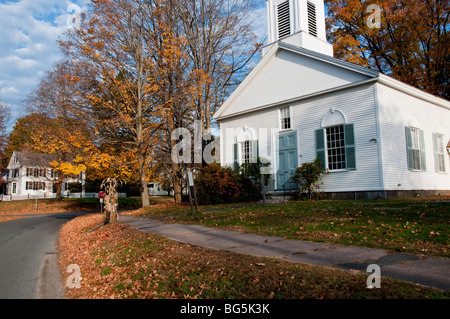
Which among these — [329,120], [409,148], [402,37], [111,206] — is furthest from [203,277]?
[402,37]

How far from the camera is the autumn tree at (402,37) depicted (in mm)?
23094

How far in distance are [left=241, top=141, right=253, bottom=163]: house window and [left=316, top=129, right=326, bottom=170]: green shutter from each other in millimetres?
4444

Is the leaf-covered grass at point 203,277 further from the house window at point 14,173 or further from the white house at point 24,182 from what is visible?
the house window at point 14,173

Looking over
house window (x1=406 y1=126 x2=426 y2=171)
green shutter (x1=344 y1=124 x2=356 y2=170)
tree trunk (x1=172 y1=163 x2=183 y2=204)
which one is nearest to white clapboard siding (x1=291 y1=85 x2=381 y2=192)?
green shutter (x1=344 y1=124 x2=356 y2=170)

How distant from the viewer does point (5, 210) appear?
27.8 meters

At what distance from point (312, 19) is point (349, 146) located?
8581mm

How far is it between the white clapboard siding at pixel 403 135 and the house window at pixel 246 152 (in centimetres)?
736

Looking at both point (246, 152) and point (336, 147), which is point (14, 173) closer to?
point (246, 152)

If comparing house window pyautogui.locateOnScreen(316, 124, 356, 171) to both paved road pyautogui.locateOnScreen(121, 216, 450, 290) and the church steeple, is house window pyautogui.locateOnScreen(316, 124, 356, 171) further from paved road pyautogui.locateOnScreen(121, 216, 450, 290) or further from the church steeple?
paved road pyautogui.locateOnScreen(121, 216, 450, 290)

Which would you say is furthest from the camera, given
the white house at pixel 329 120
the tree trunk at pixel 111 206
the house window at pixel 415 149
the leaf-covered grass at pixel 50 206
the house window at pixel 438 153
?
the leaf-covered grass at pixel 50 206

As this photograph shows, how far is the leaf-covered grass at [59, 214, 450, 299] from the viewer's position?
364 centimetres

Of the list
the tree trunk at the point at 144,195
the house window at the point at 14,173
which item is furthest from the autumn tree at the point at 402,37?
the house window at the point at 14,173

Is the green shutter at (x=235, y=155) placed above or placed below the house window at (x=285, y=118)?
below
